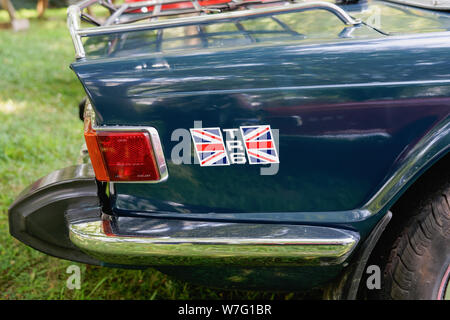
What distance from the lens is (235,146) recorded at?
1.41m

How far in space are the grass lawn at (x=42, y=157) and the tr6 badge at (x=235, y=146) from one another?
3.58ft

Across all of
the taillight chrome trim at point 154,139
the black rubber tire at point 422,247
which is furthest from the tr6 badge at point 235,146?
the black rubber tire at point 422,247

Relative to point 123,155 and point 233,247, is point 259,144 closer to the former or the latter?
point 233,247

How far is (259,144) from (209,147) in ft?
0.56

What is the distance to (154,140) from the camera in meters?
1.42

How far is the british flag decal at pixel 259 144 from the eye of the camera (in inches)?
54.9

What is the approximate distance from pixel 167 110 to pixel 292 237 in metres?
0.62

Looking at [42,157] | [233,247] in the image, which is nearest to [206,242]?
[233,247]

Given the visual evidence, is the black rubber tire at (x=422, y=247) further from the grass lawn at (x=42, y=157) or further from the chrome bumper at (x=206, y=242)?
the grass lawn at (x=42, y=157)

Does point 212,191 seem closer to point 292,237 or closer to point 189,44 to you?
point 292,237

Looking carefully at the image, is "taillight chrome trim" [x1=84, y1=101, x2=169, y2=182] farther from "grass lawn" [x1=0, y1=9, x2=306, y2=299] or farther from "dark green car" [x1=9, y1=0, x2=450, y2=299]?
"grass lawn" [x1=0, y1=9, x2=306, y2=299]

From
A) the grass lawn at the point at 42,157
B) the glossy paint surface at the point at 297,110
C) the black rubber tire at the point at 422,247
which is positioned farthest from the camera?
the grass lawn at the point at 42,157
